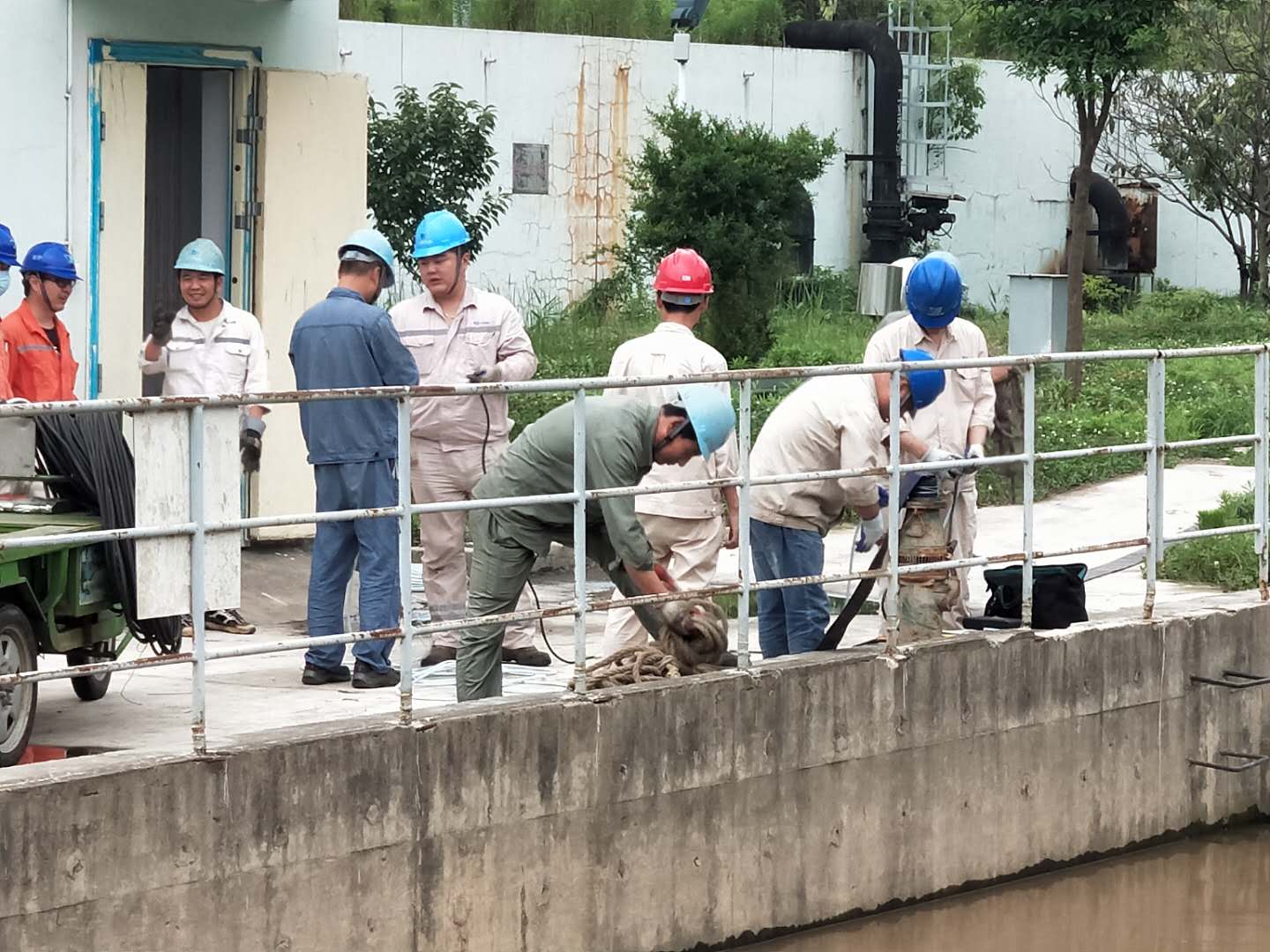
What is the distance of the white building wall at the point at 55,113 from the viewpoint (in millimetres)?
10305

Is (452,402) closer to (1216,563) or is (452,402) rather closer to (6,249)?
(6,249)

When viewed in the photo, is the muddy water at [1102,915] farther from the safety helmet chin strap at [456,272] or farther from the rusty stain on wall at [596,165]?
the rusty stain on wall at [596,165]

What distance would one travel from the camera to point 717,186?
57.5ft

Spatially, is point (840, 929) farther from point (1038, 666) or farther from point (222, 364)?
point (222, 364)

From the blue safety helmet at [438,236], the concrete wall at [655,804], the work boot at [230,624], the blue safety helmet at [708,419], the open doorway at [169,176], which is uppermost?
the open doorway at [169,176]

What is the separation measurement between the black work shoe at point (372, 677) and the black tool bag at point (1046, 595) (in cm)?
232

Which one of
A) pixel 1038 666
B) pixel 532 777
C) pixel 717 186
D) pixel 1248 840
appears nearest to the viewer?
pixel 532 777

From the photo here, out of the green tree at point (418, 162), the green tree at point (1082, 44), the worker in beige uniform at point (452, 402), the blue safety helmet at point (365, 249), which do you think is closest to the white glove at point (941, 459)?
the worker in beige uniform at point (452, 402)

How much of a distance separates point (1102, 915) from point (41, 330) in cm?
471

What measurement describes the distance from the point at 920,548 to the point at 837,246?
64.3ft

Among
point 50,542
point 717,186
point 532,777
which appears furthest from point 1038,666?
point 717,186

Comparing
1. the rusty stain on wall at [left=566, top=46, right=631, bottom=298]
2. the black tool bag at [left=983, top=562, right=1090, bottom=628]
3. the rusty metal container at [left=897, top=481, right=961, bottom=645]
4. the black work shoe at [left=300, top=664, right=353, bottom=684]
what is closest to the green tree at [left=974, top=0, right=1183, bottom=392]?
the rusty stain on wall at [left=566, top=46, right=631, bottom=298]

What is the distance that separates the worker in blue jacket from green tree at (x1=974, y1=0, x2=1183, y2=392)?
1066 cm

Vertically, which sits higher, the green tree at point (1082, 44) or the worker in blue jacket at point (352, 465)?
the green tree at point (1082, 44)
